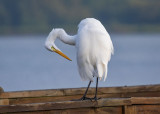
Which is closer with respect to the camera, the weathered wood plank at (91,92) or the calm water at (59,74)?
the weathered wood plank at (91,92)

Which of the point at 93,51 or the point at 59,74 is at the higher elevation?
the point at 59,74

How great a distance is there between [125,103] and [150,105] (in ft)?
1.05

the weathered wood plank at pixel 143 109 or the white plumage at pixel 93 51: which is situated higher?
the white plumage at pixel 93 51

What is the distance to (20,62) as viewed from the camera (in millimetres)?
36219

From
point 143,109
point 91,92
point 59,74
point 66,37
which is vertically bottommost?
point 143,109

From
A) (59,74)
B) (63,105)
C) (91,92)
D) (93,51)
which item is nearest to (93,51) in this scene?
(93,51)

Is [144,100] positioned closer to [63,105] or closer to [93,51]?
[63,105]

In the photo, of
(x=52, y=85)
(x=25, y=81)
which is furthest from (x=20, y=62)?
(x=52, y=85)

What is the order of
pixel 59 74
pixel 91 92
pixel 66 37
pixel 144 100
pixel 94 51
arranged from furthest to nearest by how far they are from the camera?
pixel 59 74
pixel 66 37
pixel 91 92
pixel 94 51
pixel 144 100

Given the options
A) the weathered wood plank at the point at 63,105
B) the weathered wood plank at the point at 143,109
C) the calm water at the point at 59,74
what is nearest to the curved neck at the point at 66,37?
the weathered wood plank at the point at 63,105

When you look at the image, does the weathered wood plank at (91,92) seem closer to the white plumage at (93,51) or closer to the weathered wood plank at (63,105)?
the white plumage at (93,51)

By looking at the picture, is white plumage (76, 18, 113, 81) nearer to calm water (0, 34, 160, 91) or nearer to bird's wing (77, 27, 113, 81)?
bird's wing (77, 27, 113, 81)

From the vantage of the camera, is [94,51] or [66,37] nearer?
[94,51]

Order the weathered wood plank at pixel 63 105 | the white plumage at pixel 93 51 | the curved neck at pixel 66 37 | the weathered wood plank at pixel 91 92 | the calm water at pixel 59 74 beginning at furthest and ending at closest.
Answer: the calm water at pixel 59 74
the curved neck at pixel 66 37
the weathered wood plank at pixel 91 92
the white plumage at pixel 93 51
the weathered wood plank at pixel 63 105
